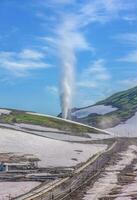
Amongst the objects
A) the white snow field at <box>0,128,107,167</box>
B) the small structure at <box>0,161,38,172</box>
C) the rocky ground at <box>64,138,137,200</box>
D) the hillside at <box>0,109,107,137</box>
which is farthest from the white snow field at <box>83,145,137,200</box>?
the hillside at <box>0,109,107,137</box>

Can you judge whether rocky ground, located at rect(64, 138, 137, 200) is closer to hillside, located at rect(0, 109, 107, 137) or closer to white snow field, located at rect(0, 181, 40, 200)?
white snow field, located at rect(0, 181, 40, 200)

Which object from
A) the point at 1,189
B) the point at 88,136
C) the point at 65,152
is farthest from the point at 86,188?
the point at 88,136

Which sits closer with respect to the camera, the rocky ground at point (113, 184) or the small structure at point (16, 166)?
the rocky ground at point (113, 184)

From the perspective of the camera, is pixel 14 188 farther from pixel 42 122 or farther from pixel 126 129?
pixel 126 129

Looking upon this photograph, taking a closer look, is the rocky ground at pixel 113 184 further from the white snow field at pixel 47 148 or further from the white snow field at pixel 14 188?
the white snow field at pixel 47 148

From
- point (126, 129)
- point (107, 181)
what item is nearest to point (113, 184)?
point (107, 181)

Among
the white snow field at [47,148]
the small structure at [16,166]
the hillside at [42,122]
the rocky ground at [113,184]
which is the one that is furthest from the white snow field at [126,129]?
the small structure at [16,166]
